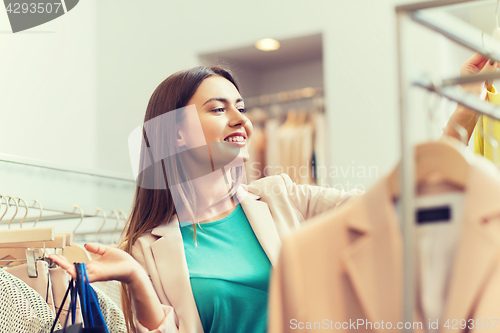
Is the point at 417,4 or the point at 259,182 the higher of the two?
the point at 417,4

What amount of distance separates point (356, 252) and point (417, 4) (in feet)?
1.10

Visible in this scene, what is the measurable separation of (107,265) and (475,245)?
0.72 meters

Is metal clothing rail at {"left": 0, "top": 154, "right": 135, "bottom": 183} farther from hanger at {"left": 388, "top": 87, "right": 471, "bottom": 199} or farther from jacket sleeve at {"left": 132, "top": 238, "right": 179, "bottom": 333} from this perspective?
hanger at {"left": 388, "top": 87, "right": 471, "bottom": 199}

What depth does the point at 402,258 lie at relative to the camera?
25.6 inches

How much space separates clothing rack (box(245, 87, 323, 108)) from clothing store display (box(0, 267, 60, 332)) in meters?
2.33

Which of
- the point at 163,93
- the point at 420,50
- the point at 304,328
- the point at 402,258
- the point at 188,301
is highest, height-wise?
the point at 420,50

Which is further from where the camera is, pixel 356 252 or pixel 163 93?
pixel 163 93

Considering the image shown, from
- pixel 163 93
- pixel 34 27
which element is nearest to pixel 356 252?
pixel 163 93

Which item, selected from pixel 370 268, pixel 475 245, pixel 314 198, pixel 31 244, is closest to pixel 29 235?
pixel 31 244

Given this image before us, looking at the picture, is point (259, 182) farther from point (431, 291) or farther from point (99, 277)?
point (431, 291)

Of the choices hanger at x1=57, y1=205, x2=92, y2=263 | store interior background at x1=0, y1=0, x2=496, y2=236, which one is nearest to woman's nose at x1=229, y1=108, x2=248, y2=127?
hanger at x1=57, y1=205, x2=92, y2=263

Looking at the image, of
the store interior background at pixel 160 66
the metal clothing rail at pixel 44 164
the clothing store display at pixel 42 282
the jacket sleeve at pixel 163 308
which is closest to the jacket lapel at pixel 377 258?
the jacket sleeve at pixel 163 308

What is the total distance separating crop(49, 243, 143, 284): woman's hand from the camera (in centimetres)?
100

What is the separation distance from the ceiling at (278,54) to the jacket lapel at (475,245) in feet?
8.33
